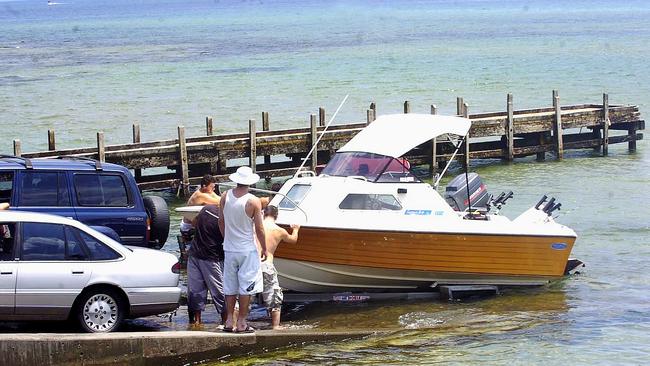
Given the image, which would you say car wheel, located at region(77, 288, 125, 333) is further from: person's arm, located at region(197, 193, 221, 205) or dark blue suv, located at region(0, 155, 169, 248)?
person's arm, located at region(197, 193, 221, 205)

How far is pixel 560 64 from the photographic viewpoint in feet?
262

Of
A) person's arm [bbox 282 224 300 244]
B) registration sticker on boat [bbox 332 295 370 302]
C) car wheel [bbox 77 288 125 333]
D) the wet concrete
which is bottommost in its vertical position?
registration sticker on boat [bbox 332 295 370 302]

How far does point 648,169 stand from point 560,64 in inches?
1871

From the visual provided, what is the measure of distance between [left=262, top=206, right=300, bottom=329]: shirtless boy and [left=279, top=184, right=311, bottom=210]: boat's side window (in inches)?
73.5

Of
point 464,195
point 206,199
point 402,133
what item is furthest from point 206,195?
point 464,195

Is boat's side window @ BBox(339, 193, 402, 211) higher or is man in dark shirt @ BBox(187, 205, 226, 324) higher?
boat's side window @ BBox(339, 193, 402, 211)

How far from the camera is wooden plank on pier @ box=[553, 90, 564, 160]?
109 feet

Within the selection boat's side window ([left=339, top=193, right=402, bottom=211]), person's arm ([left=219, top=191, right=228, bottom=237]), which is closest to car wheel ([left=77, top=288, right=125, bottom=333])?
person's arm ([left=219, top=191, right=228, bottom=237])

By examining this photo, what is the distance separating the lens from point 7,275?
12.7m

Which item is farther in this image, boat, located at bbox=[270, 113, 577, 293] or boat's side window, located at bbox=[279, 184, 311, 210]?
boat's side window, located at bbox=[279, 184, 311, 210]

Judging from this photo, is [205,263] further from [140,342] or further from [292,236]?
[140,342]

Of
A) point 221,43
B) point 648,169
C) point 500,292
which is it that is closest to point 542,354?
point 500,292

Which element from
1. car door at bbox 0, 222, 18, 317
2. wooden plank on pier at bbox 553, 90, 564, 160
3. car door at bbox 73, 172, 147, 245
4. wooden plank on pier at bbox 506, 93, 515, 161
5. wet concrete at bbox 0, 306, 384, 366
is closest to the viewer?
wet concrete at bbox 0, 306, 384, 366

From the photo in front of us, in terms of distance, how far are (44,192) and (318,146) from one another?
14.2 metres
